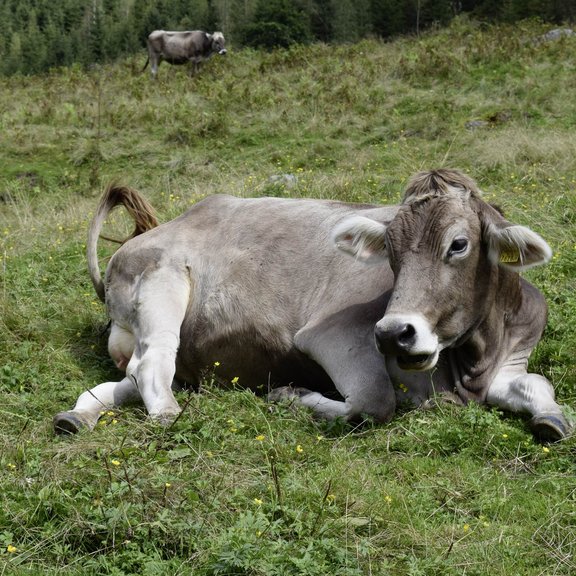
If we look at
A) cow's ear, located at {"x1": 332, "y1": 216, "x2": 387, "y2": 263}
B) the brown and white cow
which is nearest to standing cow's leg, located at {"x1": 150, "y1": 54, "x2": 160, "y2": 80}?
the brown and white cow

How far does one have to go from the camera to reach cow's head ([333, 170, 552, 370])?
16.3ft

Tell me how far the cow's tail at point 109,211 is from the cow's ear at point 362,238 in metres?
2.39

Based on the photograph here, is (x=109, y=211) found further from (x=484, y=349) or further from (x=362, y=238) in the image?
(x=484, y=349)

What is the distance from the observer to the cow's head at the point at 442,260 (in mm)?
4980

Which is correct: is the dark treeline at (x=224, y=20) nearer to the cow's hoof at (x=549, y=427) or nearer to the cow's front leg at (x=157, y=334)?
the cow's front leg at (x=157, y=334)

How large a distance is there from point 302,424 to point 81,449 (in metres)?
1.40

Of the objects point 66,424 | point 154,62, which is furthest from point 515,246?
point 154,62

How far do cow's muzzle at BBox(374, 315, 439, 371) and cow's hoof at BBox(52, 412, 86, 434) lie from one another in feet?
6.39

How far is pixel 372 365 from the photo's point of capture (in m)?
5.47

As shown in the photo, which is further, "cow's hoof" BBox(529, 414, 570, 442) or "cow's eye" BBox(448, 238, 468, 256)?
"cow's eye" BBox(448, 238, 468, 256)

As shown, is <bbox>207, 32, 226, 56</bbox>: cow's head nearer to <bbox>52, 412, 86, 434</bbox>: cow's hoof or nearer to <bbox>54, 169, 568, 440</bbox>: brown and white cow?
<bbox>54, 169, 568, 440</bbox>: brown and white cow

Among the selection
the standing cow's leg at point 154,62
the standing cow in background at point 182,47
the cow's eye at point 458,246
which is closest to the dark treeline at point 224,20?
the standing cow in background at point 182,47

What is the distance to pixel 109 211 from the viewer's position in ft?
24.9

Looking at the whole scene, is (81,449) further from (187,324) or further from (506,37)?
(506,37)
